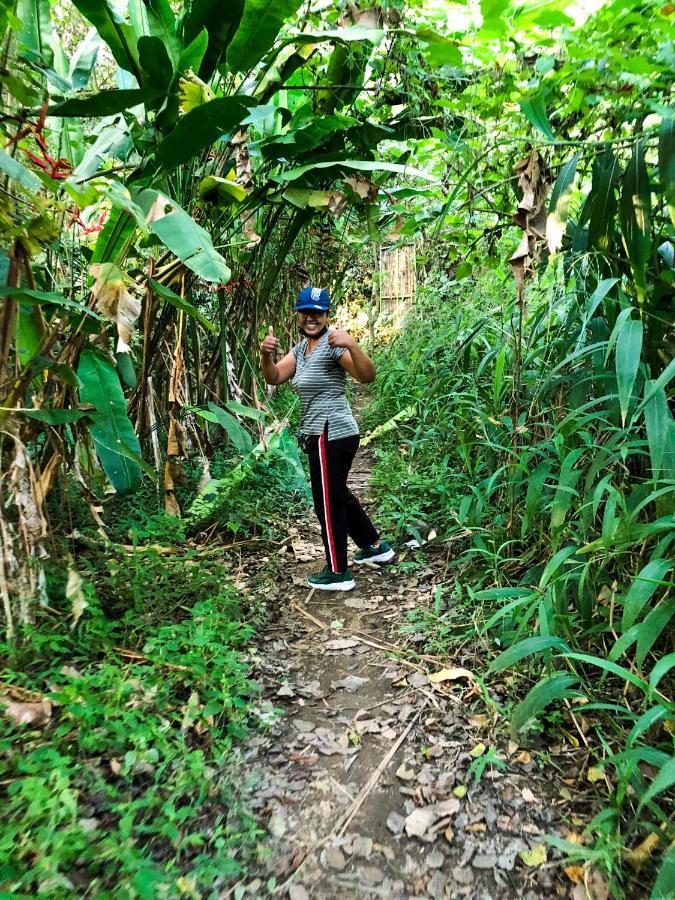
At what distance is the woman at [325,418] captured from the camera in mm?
2719

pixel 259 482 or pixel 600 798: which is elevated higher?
pixel 259 482

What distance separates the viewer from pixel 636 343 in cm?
165

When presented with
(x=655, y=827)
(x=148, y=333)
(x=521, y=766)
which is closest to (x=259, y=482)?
(x=148, y=333)

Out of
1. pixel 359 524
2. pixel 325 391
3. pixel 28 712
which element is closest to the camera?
pixel 28 712

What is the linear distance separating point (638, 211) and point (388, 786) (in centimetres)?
199

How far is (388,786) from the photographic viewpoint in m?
1.65

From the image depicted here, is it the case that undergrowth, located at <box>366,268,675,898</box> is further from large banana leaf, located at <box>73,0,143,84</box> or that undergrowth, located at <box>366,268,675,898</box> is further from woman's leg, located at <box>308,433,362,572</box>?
large banana leaf, located at <box>73,0,143,84</box>

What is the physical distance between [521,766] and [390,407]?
3.90 m

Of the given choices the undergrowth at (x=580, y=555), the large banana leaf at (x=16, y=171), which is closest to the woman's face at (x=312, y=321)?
the undergrowth at (x=580, y=555)

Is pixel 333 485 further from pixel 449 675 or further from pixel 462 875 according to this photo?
pixel 462 875

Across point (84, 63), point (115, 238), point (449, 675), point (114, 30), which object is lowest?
point (449, 675)

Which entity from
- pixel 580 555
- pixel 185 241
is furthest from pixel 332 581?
pixel 185 241

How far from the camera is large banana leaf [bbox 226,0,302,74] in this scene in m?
2.15

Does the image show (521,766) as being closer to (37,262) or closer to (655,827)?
(655,827)
